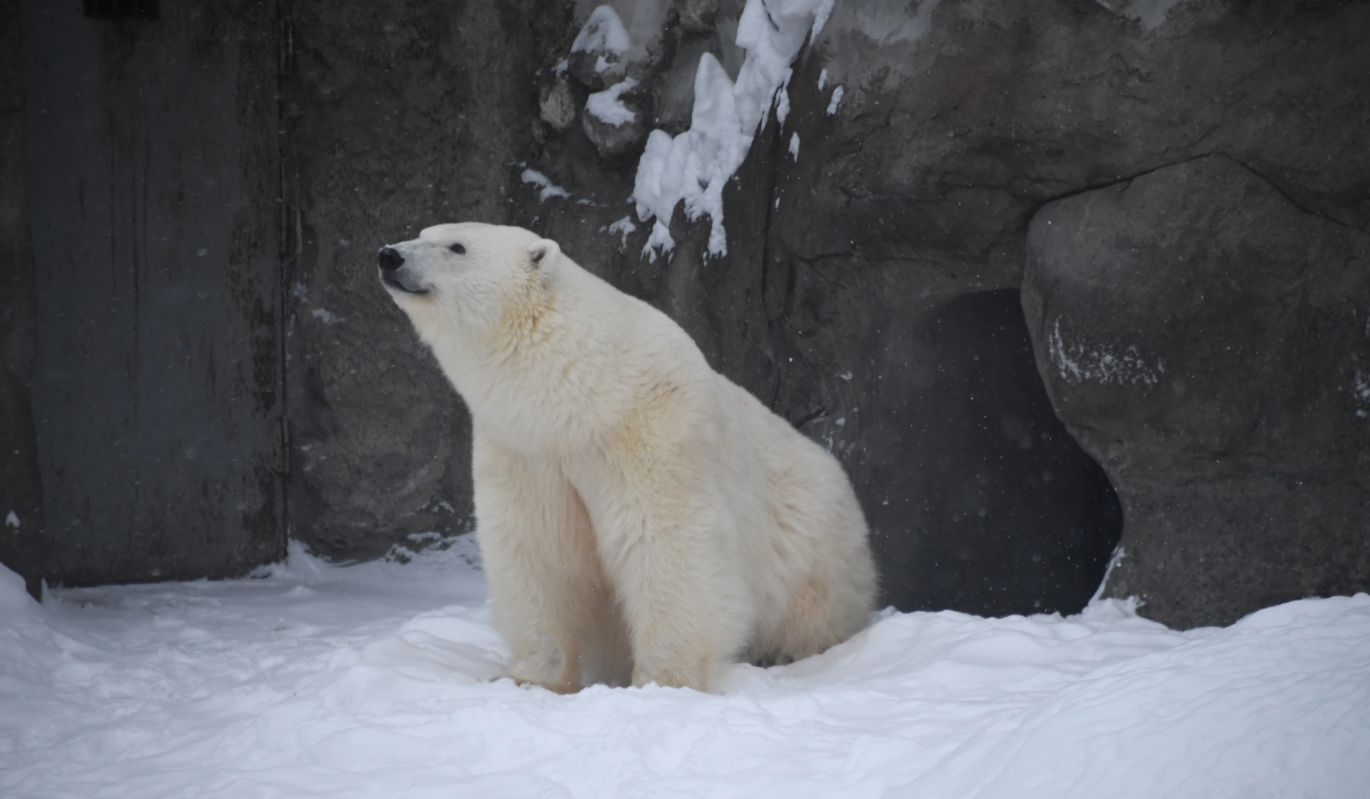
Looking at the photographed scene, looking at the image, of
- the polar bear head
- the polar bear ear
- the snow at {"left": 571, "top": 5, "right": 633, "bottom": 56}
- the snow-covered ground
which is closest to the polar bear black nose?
the polar bear head

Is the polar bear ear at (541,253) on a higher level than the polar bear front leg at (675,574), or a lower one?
higher

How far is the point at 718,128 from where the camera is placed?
500 cm

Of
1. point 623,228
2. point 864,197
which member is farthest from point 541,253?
point 623,228

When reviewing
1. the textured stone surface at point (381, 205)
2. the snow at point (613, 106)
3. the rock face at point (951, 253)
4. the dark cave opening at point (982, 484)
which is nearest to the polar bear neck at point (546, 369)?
the rock face at point (951, 253)

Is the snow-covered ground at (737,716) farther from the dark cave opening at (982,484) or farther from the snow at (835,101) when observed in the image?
the snow at (835,101)

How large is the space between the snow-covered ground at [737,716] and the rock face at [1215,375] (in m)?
0.39

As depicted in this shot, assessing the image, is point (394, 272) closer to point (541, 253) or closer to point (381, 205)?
point (541, 253)

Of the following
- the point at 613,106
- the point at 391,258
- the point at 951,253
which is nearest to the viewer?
the point at 391,258

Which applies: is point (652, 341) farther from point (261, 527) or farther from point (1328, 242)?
point (261, 527)

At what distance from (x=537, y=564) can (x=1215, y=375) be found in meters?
2.26

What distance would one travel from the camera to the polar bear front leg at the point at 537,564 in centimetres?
334

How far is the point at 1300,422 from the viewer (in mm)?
3391

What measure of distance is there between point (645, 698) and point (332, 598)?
3.01 metres

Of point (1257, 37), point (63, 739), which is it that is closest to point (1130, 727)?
point (1257, 37)
